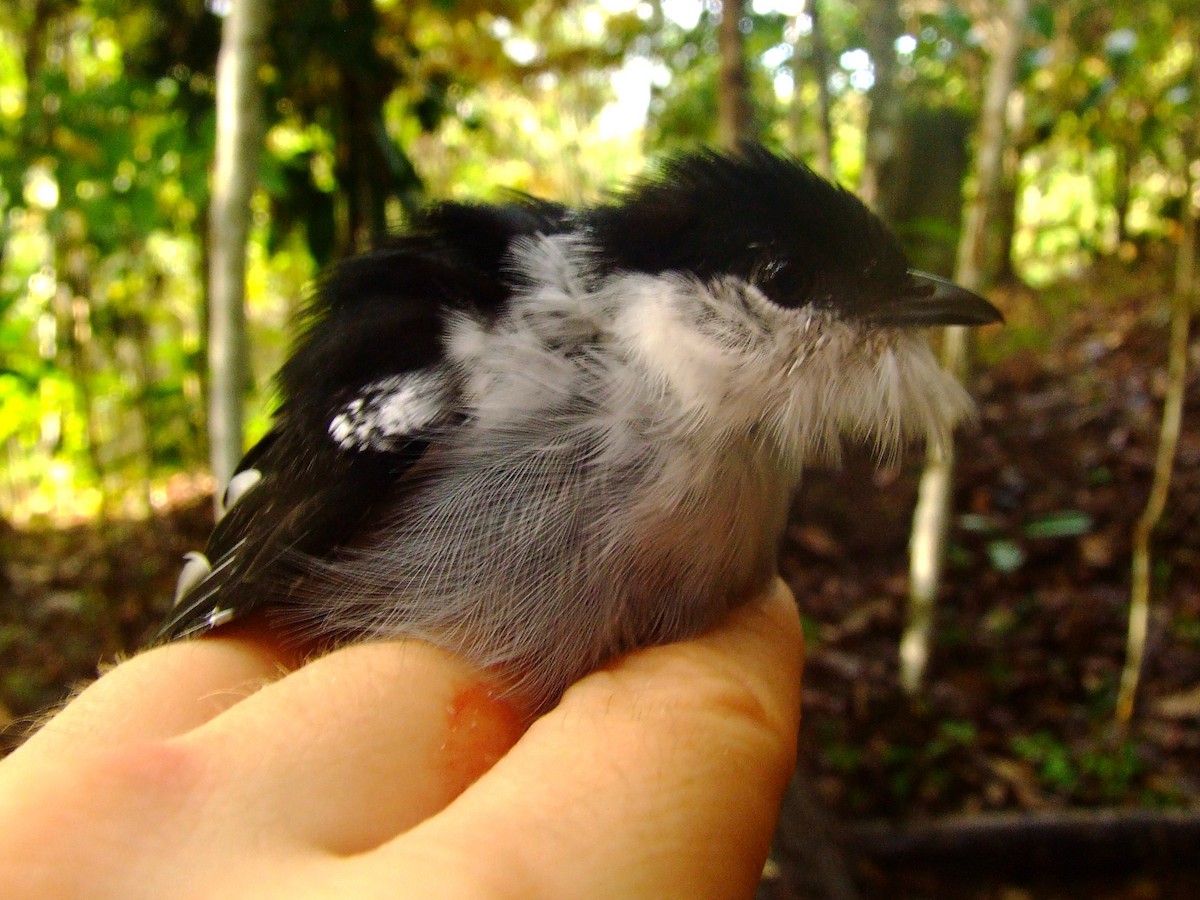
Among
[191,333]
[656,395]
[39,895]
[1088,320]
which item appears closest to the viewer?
[39,895]

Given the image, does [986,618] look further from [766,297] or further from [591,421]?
[591,421]

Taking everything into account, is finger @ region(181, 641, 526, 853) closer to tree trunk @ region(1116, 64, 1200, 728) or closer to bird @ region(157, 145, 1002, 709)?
bird @ region(157, 145, 1002, 709)

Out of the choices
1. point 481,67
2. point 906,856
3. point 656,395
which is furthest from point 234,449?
point 481,67

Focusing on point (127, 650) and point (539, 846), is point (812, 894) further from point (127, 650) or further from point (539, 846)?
point (127, 650)

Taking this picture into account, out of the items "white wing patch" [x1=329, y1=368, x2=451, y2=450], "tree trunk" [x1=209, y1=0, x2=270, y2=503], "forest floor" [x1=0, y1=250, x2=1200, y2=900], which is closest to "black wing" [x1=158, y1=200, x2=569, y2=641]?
"white wing patch" [x1=329, y1=368, x2=451, y2=450]

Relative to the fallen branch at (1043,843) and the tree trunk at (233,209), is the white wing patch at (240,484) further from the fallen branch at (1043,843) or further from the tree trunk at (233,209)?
the fallen branch at (1043,843)
